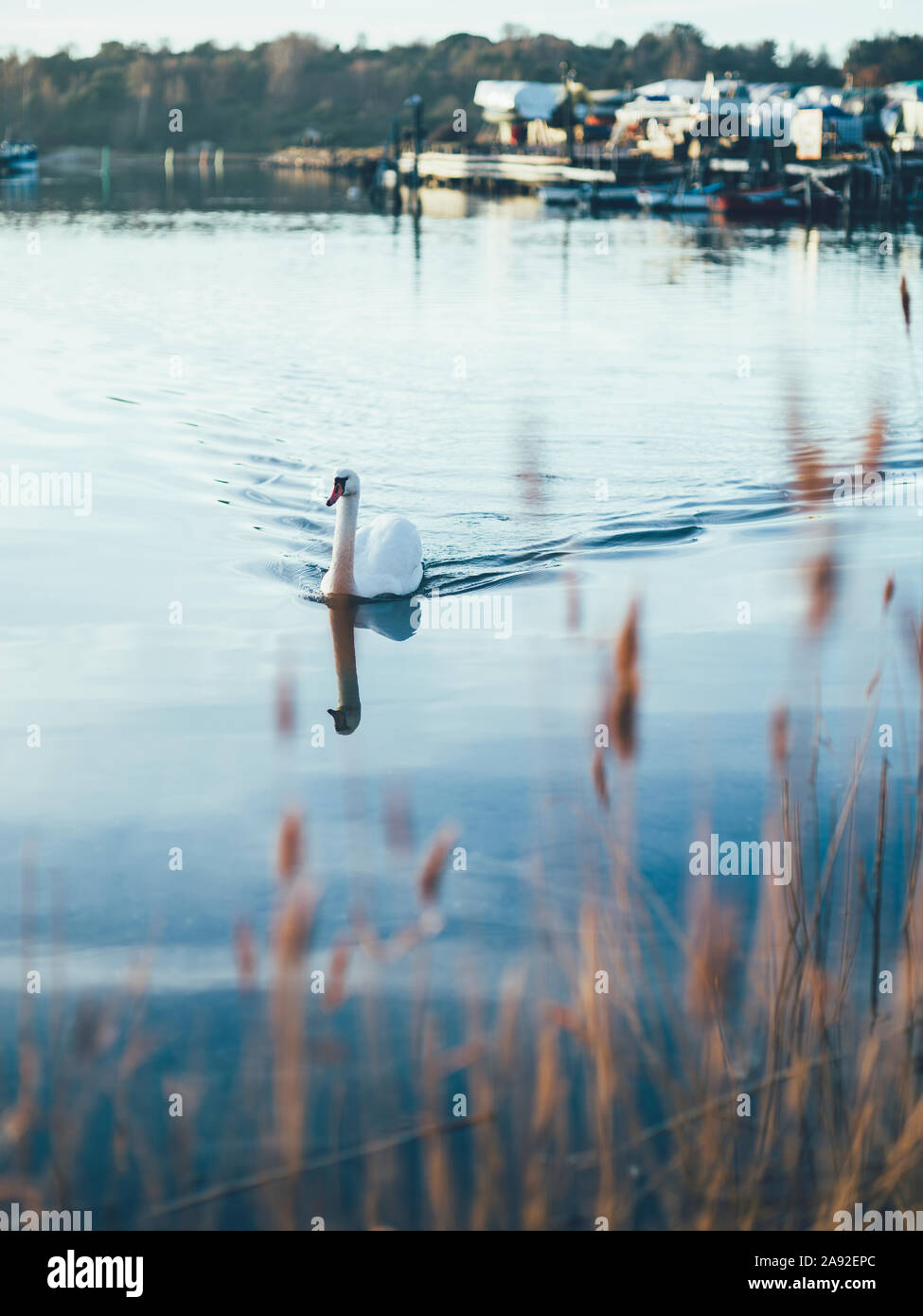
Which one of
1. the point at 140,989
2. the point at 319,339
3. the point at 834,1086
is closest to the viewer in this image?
the point at 140,989

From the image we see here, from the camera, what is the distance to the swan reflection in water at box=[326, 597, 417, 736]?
885 centimetres

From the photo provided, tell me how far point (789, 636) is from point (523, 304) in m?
21.2

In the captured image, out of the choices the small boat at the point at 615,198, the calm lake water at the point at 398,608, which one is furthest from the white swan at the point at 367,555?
the small boat at the point at 615,198

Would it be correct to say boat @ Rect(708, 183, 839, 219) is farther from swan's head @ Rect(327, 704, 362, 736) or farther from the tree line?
swan's head @ Rect(327, 704, 362, 736)

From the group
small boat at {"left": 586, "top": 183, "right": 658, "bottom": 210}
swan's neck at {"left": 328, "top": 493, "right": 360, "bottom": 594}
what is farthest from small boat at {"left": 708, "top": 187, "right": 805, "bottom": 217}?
swan's neck at {"left": 328, "top": 493, "right": 360, "bottom": 594}

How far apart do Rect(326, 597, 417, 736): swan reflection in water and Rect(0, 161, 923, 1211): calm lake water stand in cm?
7

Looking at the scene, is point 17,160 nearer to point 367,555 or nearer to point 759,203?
point 759,203

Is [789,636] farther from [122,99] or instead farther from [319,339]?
[122,99]

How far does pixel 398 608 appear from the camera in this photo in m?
10.8

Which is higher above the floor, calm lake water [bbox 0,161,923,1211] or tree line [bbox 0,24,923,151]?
tree line [bbox 0,24,923,151]

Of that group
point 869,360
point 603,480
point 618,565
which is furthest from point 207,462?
point 869,360

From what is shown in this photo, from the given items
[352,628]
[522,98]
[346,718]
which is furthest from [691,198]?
[346,718]
